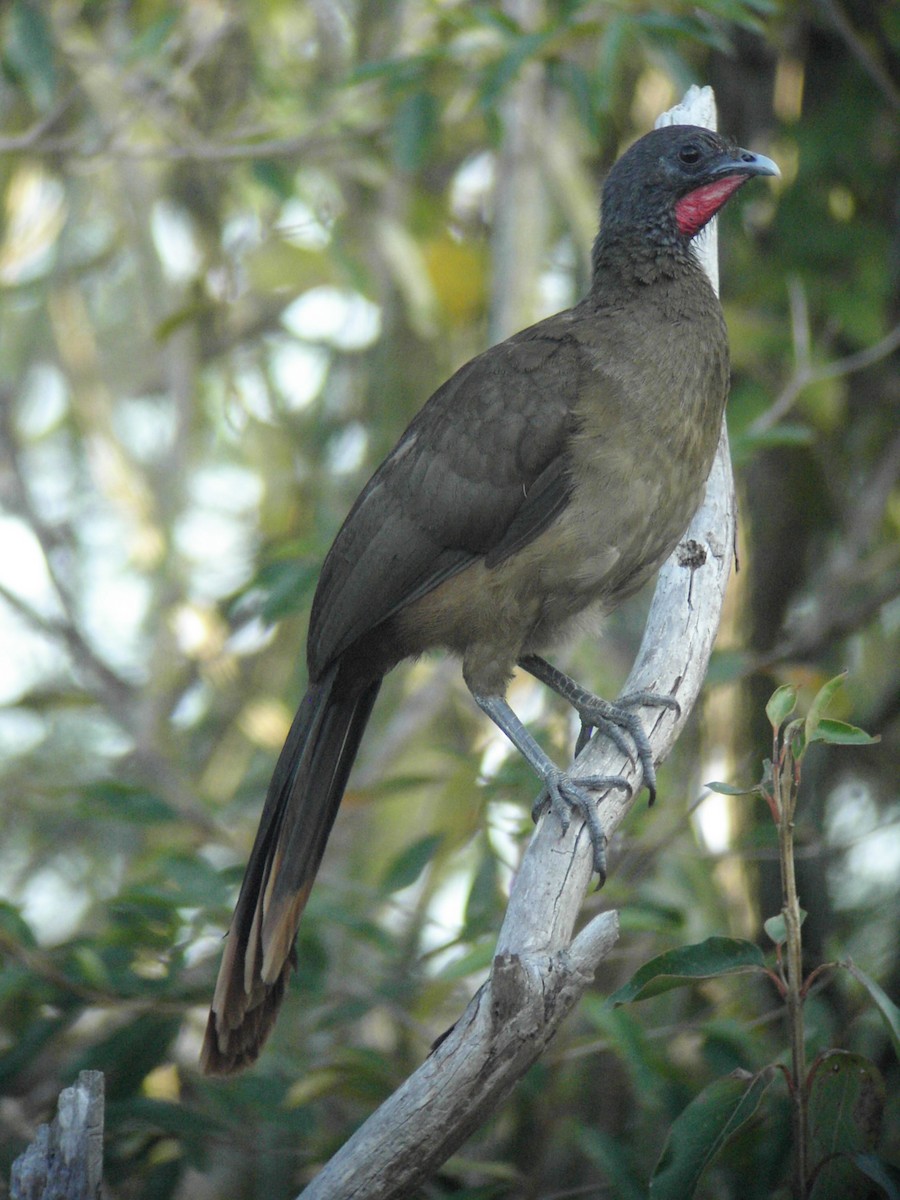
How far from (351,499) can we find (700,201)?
2185mm

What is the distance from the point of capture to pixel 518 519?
3463mm

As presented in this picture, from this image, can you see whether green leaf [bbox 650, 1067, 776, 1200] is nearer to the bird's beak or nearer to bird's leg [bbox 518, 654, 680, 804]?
bird's leg [bbox 518, 654, 680, 804]

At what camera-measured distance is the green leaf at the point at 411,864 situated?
12.3 ft

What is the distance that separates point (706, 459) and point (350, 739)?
46.6 inches

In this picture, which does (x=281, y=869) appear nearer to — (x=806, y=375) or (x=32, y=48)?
(x=806, y=375)

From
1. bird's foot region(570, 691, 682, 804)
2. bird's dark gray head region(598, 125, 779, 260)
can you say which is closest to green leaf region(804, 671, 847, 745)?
bird's foot region(570, 691, 682, 804)

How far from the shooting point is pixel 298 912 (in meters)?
3.35

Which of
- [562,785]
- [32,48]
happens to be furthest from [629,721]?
[32,48]

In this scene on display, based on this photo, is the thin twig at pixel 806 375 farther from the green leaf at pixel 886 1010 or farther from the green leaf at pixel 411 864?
the green leaf at pixel 886 1010

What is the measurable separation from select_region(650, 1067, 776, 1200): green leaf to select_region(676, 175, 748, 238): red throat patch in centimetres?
223

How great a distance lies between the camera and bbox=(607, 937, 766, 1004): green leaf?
251 cm

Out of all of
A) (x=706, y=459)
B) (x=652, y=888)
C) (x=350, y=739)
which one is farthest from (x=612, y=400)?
(x=652, y=888)

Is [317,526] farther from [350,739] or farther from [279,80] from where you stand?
[279,80]

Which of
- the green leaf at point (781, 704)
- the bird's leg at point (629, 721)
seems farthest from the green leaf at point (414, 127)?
the green leaf at point (781, 704)
